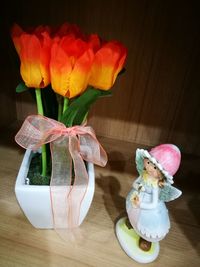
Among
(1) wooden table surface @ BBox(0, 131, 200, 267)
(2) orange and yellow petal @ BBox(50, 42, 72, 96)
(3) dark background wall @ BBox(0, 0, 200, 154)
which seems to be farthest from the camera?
(3) dark background wall @ BBox(0, 0, 200, 154)

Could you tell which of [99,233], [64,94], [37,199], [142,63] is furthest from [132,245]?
[142,63]

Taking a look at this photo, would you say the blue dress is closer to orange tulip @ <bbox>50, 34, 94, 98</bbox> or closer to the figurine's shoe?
the figurine's shoe

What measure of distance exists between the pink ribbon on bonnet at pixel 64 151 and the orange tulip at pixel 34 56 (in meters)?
0.07

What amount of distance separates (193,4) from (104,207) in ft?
1.51

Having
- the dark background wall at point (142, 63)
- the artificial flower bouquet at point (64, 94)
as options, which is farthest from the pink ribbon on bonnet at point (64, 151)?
the dark background wall at point (142, 63)

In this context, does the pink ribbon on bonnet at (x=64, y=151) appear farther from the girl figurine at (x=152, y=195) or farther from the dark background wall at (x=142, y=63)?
the dark background wall at (x=142, y=63)

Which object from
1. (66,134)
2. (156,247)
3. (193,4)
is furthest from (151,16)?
(156,247)

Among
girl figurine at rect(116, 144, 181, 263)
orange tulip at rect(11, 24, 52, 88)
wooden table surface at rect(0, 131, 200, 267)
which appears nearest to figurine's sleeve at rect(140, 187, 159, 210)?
girl figurine at rect(116, 144, 181, 263)

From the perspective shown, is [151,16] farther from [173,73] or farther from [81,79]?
[81,79]

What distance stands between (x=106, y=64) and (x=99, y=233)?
0.31 meters

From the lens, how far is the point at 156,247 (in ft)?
1.34

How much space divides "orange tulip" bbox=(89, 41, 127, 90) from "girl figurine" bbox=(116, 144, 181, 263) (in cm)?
12

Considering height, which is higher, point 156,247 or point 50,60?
point 50,60

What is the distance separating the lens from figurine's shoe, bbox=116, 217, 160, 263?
39 centimetres
